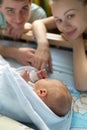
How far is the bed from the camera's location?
833 mm

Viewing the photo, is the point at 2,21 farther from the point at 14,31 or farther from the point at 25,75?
the point at 25,75

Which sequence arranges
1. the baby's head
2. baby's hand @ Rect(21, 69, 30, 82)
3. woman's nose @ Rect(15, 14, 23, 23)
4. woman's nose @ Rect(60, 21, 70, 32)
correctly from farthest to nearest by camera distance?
woman's nose @ Rect(15, 14, 23, 23)
woman's nose @ Rect(60, 21, 70, 32)
baby's hand @ Rect(21, 69, 30, 82)
the baby's head

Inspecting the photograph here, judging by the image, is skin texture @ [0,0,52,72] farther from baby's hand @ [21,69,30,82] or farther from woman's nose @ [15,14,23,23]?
baby's hand @ [21,69,30,82]

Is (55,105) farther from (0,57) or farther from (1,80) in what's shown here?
(0,57)

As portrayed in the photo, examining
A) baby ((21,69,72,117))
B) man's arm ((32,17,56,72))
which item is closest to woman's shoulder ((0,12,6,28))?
man's arm ((32,17,56,72))

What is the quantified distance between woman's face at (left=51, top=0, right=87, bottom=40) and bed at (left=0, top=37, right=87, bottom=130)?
14 centimetres

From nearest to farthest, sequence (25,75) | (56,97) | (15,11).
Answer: (56,97)
(25,75)
(15,11)

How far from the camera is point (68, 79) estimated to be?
3.42 feet

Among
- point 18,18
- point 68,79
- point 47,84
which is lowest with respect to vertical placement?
point 68,79

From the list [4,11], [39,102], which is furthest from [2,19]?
[39,102]

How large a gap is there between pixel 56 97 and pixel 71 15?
1.21 feet

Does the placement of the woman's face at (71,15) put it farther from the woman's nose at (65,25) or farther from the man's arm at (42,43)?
the man's arm at (42,43)

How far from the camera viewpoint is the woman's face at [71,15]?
3.28ft

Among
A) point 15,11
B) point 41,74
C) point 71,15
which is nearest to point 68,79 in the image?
point 41,74
